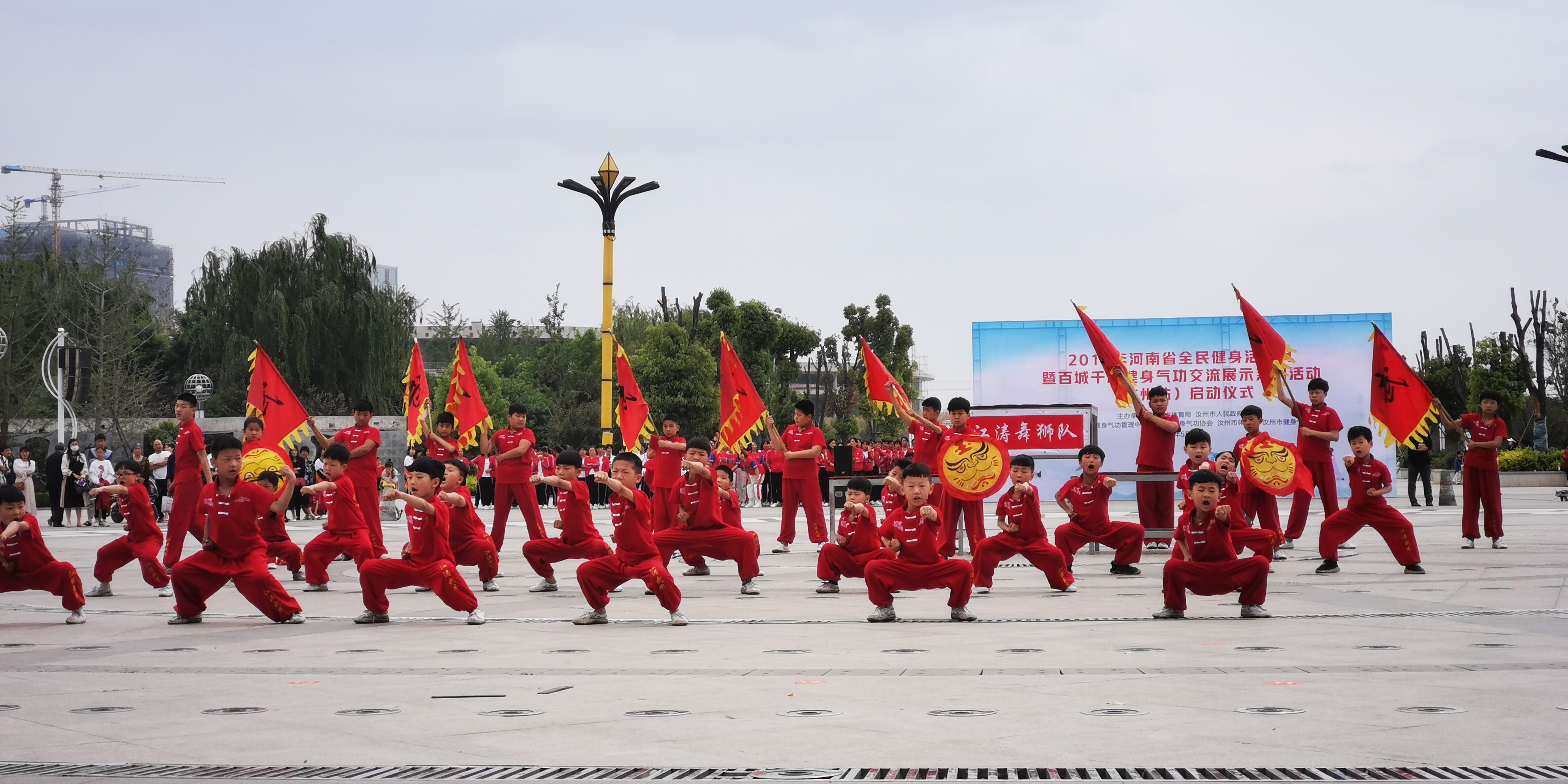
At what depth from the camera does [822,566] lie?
1196 cm

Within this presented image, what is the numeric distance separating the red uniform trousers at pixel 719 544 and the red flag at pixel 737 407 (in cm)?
581

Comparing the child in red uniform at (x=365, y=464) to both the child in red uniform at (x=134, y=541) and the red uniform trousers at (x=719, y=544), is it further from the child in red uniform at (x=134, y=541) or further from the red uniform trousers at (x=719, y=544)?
the red uniform trousers at (x=719, y=544)

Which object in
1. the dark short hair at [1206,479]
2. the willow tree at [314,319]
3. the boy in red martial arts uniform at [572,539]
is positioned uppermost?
the willow tree at [314,319]

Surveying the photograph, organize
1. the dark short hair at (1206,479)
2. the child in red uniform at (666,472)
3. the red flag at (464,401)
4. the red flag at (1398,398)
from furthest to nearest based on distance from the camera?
the red flag at (464,401) < the red flag at (1398,398) < the child in red uniform at (666,472) < the dark short hair at (1206,479)

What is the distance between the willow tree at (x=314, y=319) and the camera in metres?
43.3

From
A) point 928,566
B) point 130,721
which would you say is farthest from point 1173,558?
point 130,721

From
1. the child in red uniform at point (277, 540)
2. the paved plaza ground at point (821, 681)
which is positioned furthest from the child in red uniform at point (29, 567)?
the child in red uniform at point (277, 540)

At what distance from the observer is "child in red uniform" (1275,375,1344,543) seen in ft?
48.5

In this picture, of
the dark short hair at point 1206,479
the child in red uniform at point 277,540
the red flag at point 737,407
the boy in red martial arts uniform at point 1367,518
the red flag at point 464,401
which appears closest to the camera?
the dark short hair at point 1206,479

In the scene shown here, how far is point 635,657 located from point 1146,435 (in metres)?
8.85

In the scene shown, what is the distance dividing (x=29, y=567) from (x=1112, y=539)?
346 inches

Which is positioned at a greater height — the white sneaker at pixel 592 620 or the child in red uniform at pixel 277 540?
the child in red uniform at pixel 277 540

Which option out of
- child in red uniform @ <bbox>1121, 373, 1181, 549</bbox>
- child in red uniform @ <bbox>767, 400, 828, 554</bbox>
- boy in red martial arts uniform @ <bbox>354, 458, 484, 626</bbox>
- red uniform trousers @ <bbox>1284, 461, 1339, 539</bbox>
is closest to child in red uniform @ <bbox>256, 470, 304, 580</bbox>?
boy in red martial arts uniform @ <bbox>354, 458, 484, 626</bbox>

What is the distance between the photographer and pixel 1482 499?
15.8m
